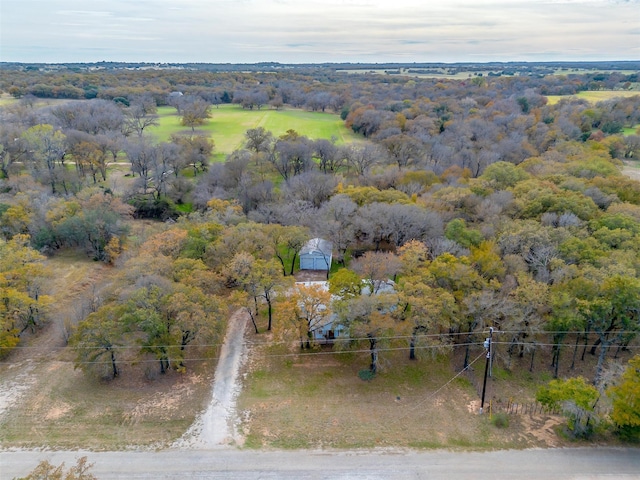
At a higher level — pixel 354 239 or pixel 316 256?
pixel 354 239

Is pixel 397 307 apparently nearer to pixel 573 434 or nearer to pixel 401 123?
pixel 573 434

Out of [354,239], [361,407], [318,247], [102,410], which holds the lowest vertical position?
[361,407]

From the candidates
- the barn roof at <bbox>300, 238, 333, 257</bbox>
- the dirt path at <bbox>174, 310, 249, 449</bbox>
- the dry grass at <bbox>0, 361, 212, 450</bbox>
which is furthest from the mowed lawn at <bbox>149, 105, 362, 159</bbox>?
the dry grass at <bbox>0, 361, 212, 450</bbox>

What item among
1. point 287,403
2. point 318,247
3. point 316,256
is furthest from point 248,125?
point 287,403

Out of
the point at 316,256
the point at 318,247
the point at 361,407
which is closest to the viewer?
the point at 361,407

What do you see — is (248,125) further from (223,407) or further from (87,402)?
(223,407)

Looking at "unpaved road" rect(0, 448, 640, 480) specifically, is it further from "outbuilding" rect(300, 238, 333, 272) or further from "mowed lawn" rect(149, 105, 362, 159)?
"mowed lawn" rect(149, 105, 362, 159)

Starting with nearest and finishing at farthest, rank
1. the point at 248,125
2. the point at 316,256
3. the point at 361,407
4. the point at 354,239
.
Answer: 1. the point at 361,407
2. the point at 316,256
3. the point at 354,239
4. the point at 248,125
